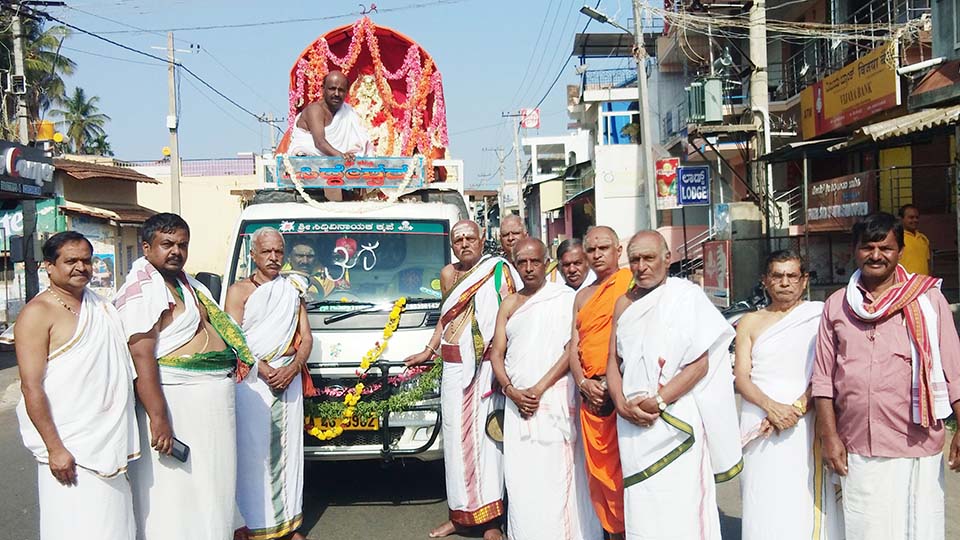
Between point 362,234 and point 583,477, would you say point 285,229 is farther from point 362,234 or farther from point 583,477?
point 583,477

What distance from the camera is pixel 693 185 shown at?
1864cm

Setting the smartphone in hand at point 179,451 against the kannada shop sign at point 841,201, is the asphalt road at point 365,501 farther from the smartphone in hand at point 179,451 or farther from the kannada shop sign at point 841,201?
the kannada shop sign at point 841,201

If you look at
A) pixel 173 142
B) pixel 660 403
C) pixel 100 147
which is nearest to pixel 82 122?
pixel 100 147

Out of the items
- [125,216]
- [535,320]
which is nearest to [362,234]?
[535,320]

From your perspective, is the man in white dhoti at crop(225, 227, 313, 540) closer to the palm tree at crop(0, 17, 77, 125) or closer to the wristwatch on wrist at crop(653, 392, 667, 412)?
the wristwatch on wrist at crop(653, 392, 667, 412)

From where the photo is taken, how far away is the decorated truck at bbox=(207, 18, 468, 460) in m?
5.61

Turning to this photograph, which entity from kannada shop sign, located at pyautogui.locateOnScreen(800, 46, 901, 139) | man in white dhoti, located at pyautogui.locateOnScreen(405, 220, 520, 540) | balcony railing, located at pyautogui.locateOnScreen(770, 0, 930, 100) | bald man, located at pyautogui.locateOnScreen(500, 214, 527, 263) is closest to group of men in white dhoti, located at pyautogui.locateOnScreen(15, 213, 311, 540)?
man in white dhoti, located at pyautogui.locateOnScreen(405, 220, 520, 540)

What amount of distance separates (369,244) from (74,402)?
9.94 feet

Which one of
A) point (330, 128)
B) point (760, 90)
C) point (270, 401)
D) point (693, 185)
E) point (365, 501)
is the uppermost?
point (760, 90)

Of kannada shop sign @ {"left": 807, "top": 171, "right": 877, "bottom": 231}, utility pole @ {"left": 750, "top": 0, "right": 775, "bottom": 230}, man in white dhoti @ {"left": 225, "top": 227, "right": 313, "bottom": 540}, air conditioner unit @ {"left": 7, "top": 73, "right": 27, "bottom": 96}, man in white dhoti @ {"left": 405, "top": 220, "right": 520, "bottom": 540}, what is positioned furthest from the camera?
utility pole @ {"left": 750, "top": 0, "right": 775, "bottom": 230}

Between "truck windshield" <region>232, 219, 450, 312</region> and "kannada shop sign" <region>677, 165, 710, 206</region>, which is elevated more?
"kannada shop sign" <region>677, 165, 710, 206</region>

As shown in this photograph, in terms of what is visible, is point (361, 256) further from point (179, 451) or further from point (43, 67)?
point (43, 67)

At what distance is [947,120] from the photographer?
895cm

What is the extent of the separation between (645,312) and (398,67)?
544 cm
